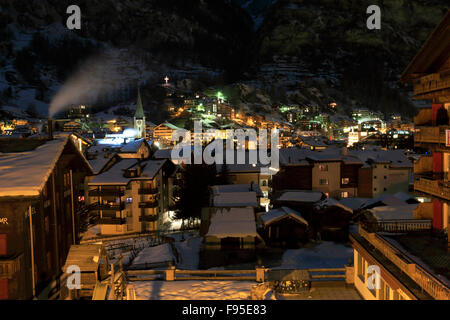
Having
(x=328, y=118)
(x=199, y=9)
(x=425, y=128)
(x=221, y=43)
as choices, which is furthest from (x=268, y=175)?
(x=199, y=9)

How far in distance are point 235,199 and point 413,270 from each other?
21.8 metres

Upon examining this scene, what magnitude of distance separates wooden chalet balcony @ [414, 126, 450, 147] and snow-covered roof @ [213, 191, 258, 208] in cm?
1763

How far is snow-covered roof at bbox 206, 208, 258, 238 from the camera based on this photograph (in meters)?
24.7

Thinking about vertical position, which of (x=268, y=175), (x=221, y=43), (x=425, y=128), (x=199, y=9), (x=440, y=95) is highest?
(x=199, y=9)

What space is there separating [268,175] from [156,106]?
110 m

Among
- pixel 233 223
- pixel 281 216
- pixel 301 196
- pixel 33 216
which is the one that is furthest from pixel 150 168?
pixel 33 216

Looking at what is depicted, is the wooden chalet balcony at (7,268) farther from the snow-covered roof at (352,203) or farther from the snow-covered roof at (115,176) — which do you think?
the snow-covered roof at (352,203)

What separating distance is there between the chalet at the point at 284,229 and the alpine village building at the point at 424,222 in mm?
11704

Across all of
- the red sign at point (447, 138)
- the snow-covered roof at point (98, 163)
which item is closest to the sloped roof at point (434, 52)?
the red sign at point (447, 138)

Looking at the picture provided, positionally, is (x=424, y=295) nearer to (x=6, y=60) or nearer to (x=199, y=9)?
(x=6, y=60)

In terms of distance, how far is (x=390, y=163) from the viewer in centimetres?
4531

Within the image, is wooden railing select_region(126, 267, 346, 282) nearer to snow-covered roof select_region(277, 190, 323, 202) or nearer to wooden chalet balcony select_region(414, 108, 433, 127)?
wooden chalet balcony select_region(414, 108, 433, 127)

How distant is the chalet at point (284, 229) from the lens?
26.6 metres
